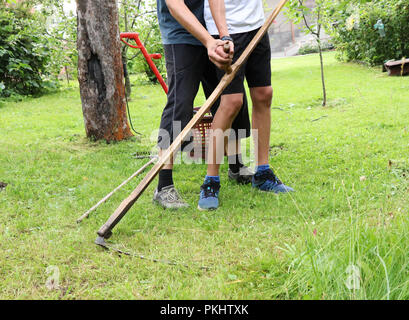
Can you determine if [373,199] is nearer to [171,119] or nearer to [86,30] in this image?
[171,119]

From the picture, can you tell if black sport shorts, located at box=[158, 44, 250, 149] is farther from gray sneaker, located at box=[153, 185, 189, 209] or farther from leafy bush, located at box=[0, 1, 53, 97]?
leafy bush, located at box=[0, 1, 53, 97]

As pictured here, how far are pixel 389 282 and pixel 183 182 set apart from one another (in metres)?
2.01

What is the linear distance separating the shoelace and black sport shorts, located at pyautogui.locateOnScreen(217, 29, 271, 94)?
608 mm

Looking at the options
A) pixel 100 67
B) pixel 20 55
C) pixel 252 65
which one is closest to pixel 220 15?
pixel 252 65

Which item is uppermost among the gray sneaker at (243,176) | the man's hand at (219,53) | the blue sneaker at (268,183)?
the man's hand at (219,53)

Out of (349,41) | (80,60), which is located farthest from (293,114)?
(349,41)

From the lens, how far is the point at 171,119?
107 inches

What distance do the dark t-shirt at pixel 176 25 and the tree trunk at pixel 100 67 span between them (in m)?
2.09

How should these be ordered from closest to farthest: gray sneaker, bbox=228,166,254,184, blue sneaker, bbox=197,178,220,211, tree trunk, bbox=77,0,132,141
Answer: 1. blue sneaker, bbox=197,178,220,211
2. gray sneaker, bbox=228,166,254,184
3. tree trunk, bbox=77,0,132,141

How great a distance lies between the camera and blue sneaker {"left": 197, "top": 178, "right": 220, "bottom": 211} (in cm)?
264

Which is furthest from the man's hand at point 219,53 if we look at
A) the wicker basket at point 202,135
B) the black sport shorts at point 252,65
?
the wicker basket at point 202,135

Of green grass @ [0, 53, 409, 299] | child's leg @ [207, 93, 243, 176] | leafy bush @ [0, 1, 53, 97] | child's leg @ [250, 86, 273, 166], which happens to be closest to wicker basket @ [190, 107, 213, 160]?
green grass @ [0, 53, 409, 299]

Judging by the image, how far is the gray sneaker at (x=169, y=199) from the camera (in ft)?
8.77

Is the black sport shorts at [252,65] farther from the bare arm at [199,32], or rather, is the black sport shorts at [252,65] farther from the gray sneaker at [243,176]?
the gray sneaker at [243,176]
